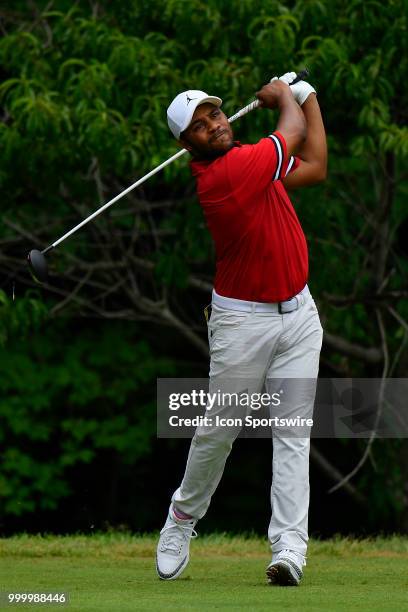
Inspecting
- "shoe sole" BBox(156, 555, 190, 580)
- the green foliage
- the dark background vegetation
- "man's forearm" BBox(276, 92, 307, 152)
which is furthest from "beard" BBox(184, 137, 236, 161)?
the green foliage

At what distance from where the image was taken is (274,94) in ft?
19.6

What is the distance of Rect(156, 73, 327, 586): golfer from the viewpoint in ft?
18.5

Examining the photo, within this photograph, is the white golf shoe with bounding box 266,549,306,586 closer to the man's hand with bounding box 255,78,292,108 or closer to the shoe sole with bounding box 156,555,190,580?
the shoe sole with bounding box 156,555,190,580

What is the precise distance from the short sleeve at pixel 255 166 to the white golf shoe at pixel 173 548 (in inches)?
62.4

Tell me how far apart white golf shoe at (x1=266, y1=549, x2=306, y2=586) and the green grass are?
2.8 inches

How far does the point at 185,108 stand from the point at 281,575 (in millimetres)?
1968

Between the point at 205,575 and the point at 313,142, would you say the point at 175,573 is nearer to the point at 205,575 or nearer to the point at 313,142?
the point at 205,575

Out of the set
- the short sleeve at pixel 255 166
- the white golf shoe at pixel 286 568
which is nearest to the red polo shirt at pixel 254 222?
the short sleeve at pixel 255 166

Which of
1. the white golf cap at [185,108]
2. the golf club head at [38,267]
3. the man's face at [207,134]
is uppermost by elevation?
the white golf cap at [185,108]

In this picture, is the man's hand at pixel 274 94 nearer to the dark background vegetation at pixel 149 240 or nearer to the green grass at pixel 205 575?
the green grass at pixel 205 575

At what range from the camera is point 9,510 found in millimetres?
14391

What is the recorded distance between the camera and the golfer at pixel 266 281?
5.62 meters

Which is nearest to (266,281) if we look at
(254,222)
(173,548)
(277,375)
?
(254,222)

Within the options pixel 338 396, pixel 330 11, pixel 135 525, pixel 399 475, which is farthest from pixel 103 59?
pixel 135 525
